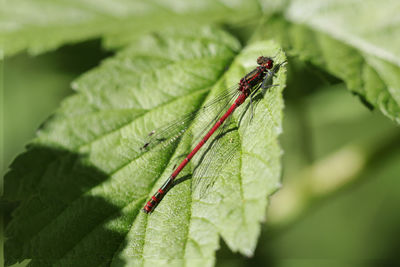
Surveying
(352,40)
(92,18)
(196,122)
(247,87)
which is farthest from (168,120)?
(92,18)

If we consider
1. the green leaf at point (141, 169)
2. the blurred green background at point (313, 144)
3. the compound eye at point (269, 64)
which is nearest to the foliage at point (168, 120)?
the green leaf at point (141, 169)

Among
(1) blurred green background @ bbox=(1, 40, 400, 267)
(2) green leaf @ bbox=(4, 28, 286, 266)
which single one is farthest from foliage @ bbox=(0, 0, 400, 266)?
(1) blurred green background @ bbox=(1, 40, 400, 267)

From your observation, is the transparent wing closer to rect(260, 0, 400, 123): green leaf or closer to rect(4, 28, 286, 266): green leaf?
rect(4, 28, 286, 266): green leaf

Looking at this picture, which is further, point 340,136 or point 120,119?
point 340,136

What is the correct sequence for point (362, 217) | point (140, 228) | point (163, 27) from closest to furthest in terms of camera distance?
point (140, 228), point (163, 27), point (362, 217)

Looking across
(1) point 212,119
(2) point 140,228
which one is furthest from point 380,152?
(2) point 140,228

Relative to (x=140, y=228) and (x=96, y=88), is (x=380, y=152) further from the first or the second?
(x=96, y=88)
